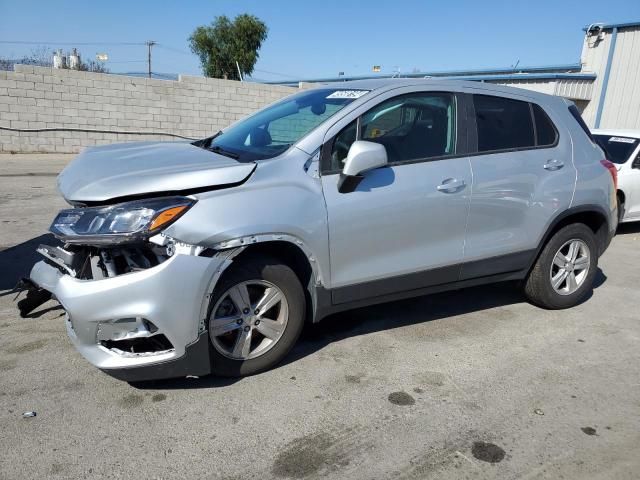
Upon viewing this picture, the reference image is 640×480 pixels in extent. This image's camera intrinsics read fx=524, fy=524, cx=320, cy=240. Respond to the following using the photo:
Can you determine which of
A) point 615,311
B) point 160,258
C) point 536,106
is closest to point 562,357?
point 615,311

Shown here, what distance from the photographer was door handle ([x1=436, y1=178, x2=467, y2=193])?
375cm

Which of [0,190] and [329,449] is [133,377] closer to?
[329,449]

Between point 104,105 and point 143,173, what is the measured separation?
14084 mm

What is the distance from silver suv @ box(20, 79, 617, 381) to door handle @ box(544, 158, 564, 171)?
1cm

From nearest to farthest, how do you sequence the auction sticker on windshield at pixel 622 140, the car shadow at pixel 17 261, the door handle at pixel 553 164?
1. the door handle at pixel 553 164
2. the car shadow at pixel 17 261
3. the auction sticker on windshield at pixel 622 140

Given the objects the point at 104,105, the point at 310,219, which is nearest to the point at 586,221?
the point at 310,219

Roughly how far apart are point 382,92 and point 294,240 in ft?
4.23

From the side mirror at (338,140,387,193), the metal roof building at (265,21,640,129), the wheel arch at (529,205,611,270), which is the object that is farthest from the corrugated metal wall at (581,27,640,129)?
the side mirror at (338,140,387,193)

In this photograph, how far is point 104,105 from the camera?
1553cm

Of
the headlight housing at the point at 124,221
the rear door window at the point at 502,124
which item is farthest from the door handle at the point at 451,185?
the headlight housing at the point at 124,221

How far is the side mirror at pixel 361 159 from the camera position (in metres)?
3.25

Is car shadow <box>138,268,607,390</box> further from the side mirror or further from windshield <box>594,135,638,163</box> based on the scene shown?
windshield <box>594,135,638,163</box>

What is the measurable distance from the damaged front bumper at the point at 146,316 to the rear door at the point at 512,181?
2082 millimetres

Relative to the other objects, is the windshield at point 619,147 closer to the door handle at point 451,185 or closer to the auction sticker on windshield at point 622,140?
the auction sticker on windshield at point 622,140
